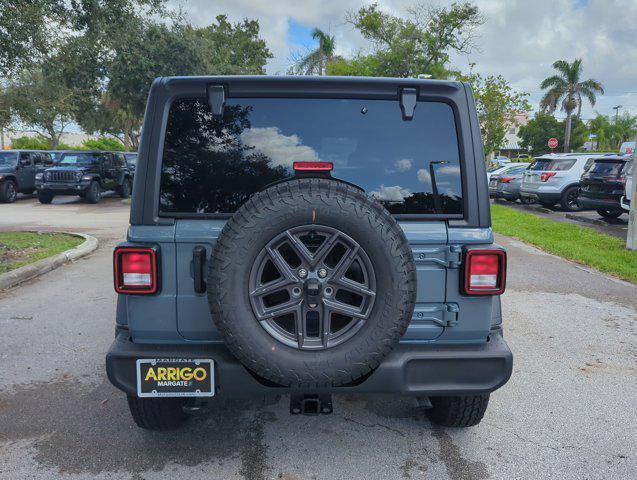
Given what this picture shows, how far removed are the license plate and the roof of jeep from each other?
1.36m

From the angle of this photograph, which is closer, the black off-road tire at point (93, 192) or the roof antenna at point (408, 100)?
the roof antenna at point (408, 100)

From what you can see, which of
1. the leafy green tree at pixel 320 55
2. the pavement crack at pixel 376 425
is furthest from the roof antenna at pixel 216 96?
the leafy green tree at pixel 320 55

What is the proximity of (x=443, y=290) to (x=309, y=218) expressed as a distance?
2.78 feet

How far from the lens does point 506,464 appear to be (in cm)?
297

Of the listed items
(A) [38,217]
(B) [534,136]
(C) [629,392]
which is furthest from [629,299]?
(B) [534,136]

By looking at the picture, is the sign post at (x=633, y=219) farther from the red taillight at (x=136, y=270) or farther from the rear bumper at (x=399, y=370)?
the red taillight at (x=136, y=270)

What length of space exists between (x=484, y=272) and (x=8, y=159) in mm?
21016

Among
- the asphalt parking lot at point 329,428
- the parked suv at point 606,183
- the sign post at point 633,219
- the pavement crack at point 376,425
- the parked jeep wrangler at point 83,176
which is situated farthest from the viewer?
the parked jeep wrangler at point 83,176

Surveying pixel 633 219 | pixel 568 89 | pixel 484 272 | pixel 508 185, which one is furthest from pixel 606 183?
pixel 568 89

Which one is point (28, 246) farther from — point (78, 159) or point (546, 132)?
point (546, 132)

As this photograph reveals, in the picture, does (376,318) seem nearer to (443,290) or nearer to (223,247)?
(443,290)

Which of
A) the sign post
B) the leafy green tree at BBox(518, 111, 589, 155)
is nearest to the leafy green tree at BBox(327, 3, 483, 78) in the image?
the sign post

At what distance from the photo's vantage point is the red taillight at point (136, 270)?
263 cm

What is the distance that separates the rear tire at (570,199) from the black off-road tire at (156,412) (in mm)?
16188
